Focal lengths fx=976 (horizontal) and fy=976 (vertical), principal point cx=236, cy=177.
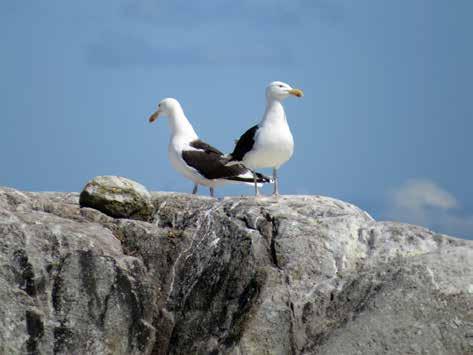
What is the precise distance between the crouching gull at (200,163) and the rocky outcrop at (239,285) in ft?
10.8

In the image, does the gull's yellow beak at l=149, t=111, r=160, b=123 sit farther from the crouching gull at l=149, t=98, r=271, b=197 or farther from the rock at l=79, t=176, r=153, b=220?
the rock at l=79, t=176, r=153, b=220

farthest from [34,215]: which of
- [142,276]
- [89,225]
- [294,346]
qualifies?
[294,346]

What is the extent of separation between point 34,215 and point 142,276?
167cm

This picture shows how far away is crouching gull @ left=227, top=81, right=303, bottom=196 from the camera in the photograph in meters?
13.8

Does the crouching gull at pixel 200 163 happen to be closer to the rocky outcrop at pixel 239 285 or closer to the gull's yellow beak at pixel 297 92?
the gull's yellow beak at pixel 297 92

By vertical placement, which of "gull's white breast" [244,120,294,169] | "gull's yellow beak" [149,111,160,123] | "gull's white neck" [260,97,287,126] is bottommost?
"gull's white breast" [244,120,294,169]

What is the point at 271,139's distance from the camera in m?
13.8

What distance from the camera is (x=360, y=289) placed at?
37.9 ft

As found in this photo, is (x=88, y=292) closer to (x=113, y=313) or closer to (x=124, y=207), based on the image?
(x=113, y=313)

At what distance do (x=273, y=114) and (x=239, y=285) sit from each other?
306 cm

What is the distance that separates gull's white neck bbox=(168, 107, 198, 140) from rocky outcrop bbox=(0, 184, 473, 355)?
4.18 m

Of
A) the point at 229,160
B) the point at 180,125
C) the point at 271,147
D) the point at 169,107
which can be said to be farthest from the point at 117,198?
the point at 169,107

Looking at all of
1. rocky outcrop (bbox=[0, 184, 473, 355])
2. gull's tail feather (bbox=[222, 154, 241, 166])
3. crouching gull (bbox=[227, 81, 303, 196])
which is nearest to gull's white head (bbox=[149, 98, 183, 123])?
gull's tail feather (bbox=[222, 154, 241, 166])

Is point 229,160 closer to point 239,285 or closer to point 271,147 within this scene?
point 271,147
